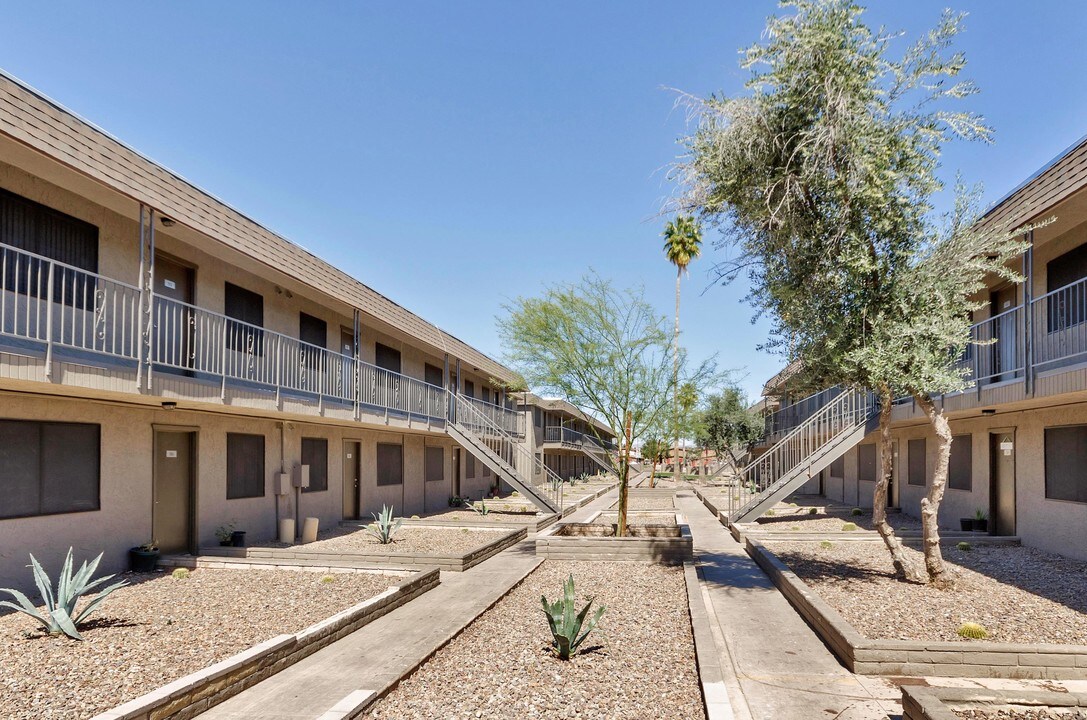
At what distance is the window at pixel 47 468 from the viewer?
30.7ft

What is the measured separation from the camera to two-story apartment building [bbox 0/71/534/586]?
8.85 m

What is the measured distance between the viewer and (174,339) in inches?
396

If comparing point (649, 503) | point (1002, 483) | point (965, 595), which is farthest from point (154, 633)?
point (649, 503)

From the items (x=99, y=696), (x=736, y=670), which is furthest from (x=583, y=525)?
(x=99, y=696)

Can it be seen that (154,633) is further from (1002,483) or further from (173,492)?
(1002,483)

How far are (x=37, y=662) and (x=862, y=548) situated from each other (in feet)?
43.2

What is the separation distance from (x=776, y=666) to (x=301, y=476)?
11882mm

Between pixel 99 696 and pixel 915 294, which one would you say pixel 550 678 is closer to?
pixel 99 696

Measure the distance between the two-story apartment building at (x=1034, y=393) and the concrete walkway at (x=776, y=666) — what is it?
16.3 ft

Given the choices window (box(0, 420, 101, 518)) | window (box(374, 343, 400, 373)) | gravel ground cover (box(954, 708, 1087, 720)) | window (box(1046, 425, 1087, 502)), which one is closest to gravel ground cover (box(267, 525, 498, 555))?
window (box(0, 420, 101, 518))

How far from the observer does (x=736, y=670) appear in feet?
22.9

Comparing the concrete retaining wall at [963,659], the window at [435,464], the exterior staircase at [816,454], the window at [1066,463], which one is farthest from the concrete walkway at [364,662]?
the window at [435,464]

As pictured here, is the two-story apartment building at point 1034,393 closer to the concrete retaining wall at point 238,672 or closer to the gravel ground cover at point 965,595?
A: the gravel ground cover at point 965,595

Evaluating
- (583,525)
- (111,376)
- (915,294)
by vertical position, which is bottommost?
(583,525)
